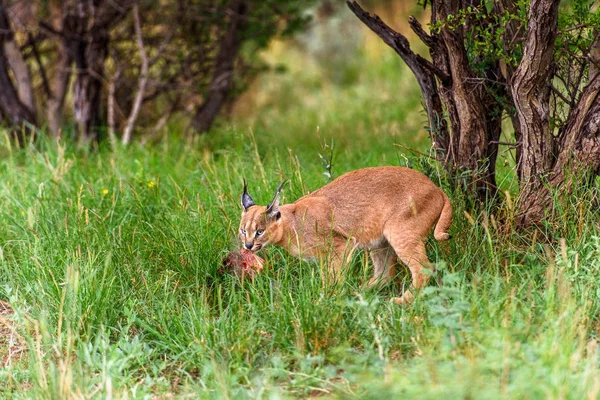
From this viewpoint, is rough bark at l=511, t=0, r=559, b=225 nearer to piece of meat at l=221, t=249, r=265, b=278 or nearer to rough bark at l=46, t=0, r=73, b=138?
piece of meat at l=221, t=249, r=265, b=278

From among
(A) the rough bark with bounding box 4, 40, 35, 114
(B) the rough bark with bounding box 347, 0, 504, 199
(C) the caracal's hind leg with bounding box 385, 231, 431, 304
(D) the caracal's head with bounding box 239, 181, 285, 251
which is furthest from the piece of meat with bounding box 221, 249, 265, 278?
(A) the rough bark with bounding box 4, 40, 35, 114

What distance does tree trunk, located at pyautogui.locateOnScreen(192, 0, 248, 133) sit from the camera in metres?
9.46

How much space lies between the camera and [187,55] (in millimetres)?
9680

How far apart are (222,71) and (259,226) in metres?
4.77


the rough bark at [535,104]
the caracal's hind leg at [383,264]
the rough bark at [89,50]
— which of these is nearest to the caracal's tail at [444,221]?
the caracal's hind leg at [383,264]

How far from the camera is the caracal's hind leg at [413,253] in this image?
4.96m

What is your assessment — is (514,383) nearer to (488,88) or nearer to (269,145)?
(488,88)

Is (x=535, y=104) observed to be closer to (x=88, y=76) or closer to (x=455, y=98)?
(x=455, y=98)

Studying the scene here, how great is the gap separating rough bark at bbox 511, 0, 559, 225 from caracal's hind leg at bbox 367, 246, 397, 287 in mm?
854

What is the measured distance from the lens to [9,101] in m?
8.88

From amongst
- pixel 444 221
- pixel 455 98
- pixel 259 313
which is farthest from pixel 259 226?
pixel 455 98

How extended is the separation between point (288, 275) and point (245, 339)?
0.95m

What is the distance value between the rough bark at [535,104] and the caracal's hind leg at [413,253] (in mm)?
738

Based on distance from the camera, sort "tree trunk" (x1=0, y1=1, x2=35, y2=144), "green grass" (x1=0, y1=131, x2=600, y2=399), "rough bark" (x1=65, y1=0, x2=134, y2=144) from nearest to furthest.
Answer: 1. "green grass" (x1=0, y1=131, x2=600, y2=399)
2. "tree trunk" (x1=0, y1=1, x2=35, y2=144)
3. "rough bark" (x1=65, y1=0, x2=134, y2=144)
